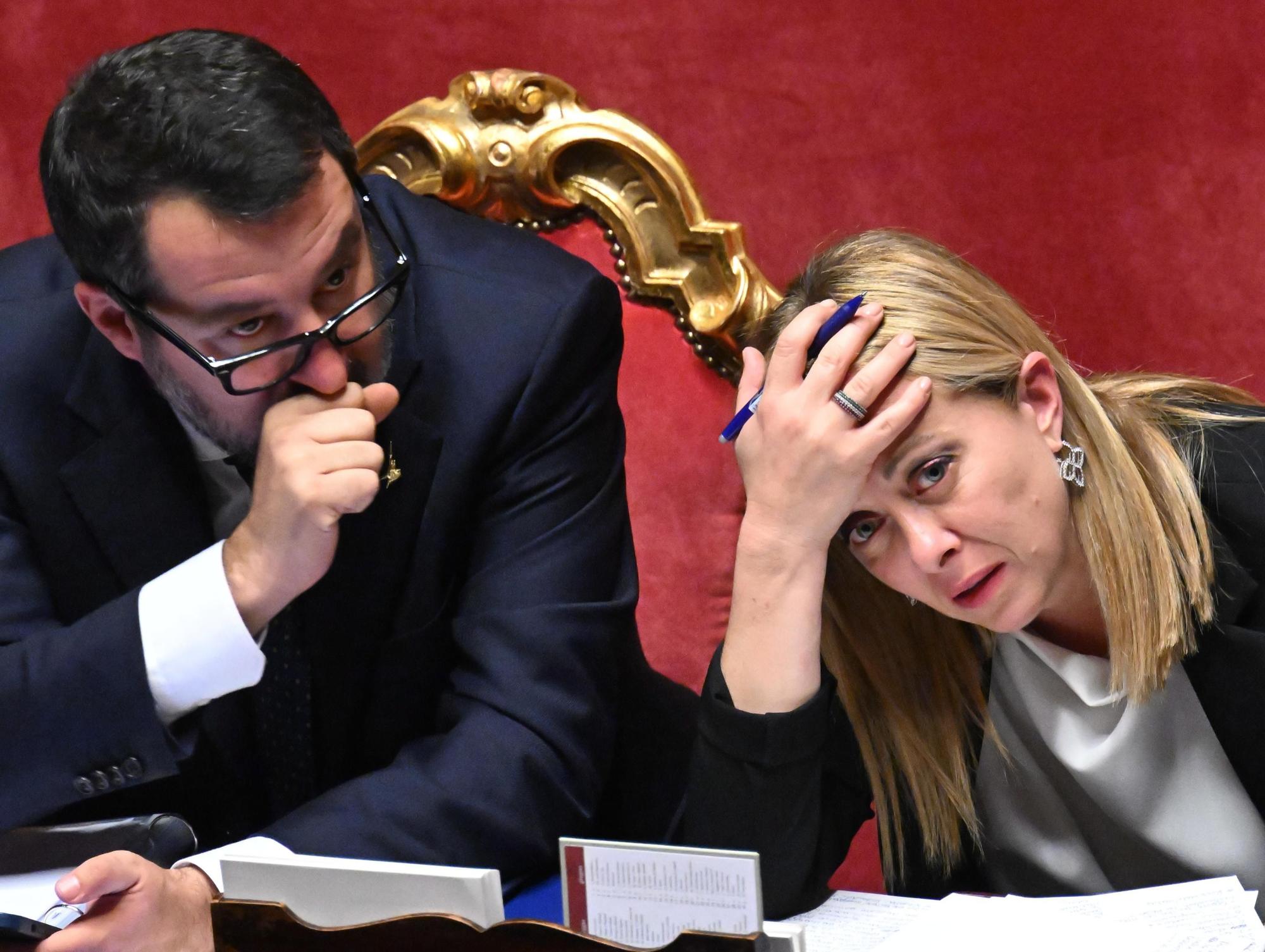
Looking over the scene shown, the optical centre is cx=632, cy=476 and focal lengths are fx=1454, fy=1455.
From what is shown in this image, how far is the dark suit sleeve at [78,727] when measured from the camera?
139 cm

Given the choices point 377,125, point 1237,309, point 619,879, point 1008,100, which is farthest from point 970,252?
point 619,879

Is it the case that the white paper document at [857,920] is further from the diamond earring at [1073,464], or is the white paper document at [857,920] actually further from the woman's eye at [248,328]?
the woman's eye at [248,328]

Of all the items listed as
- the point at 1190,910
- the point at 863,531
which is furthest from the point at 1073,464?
the point at 1190,910

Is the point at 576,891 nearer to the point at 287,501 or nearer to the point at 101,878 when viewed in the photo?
the point at 101,878

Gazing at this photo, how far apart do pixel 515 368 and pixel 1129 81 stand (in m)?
0.88

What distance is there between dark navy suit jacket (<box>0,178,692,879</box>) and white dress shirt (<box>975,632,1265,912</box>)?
407mm

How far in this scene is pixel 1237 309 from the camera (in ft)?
6.06

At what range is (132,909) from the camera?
1108 millimetres

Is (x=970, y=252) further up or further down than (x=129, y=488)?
further up

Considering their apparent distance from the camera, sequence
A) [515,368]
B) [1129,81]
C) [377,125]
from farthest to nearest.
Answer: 1. [377,125]
2. [1129,81]
3. [515,368]

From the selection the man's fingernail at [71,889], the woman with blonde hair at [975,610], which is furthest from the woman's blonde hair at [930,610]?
the man's fingernail at [71,889]

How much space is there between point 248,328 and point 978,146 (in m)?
1.00

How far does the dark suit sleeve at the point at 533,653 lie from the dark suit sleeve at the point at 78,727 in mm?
166

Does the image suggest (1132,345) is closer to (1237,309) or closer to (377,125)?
(1237,309)
